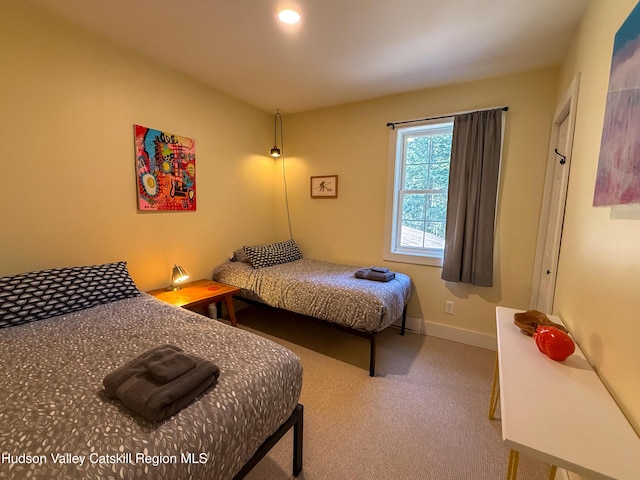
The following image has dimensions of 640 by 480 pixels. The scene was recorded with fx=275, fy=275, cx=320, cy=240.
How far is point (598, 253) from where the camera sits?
1.22 metres

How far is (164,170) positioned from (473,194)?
2943mm

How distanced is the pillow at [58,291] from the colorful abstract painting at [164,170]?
0.73 meters

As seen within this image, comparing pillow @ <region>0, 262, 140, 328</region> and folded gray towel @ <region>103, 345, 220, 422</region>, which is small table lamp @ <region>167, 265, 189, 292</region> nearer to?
pillow @ <region>0, 262, 140, 328</region>

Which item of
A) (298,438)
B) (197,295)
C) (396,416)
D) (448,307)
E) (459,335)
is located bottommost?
(396,416)

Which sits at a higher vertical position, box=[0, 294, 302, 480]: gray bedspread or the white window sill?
the white window sill

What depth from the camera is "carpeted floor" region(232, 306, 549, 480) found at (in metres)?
1.47

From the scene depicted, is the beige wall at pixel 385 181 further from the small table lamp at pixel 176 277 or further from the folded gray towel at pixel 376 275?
the small table lamp at pixel 176 277

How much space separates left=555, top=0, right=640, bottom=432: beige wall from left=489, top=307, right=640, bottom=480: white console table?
7 centimetres

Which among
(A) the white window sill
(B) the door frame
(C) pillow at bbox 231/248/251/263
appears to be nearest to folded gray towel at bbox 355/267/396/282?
(A) the white window sill

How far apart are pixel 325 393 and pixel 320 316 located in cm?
63

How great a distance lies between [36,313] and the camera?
1.62 meters

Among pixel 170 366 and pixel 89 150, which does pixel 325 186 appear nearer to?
pixel 89 150

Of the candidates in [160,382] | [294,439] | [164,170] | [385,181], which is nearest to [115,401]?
[160,382]

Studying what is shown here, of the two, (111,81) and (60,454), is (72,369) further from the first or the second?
(111,81)
